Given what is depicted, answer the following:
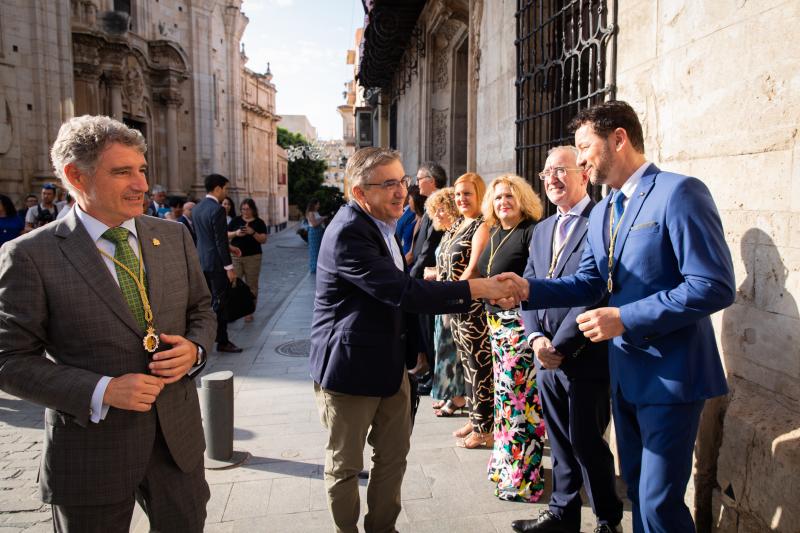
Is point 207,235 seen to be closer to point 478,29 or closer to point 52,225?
point 478,29

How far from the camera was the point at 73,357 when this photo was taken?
80.0 inches

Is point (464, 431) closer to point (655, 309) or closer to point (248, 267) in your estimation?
point (655, 309)

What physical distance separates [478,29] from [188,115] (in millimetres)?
23134

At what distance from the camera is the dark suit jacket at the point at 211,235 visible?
7.45m

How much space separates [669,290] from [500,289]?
0.85 metres

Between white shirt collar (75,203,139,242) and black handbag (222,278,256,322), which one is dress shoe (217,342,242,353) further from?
white shirt collar (75,203,139,242)

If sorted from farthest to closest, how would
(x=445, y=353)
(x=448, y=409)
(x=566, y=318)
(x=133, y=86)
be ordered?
(x=133, y=86) → (x=445, y=353) → (x=448, y=409) → (x=566, y=318)

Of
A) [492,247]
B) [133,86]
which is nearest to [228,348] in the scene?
[492,247]

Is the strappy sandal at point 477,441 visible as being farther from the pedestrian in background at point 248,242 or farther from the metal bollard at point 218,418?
the pedestrian in background at point 248,242

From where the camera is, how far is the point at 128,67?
70.8ft

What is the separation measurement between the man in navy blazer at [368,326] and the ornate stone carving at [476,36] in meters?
5.46

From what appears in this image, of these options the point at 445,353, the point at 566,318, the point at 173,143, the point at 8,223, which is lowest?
the point at 445,353

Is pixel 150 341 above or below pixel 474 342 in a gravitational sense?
above

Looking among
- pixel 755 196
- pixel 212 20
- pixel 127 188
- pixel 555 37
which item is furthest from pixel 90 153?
pixel 212 20
